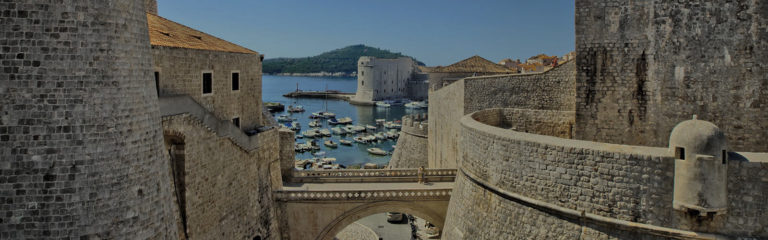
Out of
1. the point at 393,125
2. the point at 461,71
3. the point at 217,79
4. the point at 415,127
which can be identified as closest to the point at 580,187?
the point at 217,79

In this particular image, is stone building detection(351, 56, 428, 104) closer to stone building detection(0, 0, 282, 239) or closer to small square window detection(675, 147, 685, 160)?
small square window detection(675, 147, 685, 160)

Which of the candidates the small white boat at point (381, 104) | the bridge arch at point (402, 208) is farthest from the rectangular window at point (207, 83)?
the small white boat at point (381, 104)

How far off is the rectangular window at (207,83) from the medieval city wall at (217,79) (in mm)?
111

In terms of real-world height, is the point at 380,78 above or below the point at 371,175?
above

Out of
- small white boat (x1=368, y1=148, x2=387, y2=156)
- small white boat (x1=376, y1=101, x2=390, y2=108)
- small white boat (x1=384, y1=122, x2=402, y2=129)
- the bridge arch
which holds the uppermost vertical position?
small white boat (x1=376, y1=101, x2=390, y2=108)

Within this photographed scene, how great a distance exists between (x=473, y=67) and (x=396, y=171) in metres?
19.1

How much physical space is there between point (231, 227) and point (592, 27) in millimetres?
10783

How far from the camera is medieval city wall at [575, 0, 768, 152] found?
40.3ft

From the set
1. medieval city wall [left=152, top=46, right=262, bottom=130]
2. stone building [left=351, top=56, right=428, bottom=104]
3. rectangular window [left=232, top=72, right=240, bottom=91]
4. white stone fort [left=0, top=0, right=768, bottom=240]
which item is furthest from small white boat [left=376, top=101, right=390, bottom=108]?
rectangular window [left=232, top=72, right=240, bottom=91]

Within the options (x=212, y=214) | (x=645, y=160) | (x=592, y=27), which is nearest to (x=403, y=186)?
(x=212, y=214)

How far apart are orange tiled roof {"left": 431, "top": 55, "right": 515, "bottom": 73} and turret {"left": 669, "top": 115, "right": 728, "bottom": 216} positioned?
2736 centimetres

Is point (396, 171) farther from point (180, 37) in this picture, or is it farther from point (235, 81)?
point (180, 37)

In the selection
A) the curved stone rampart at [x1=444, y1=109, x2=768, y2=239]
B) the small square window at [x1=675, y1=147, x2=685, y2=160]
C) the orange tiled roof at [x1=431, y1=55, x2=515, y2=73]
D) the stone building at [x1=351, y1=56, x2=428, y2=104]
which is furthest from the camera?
the stone building at [x1=351, y1=56, x2=428, y2=104]

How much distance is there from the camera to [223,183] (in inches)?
550
